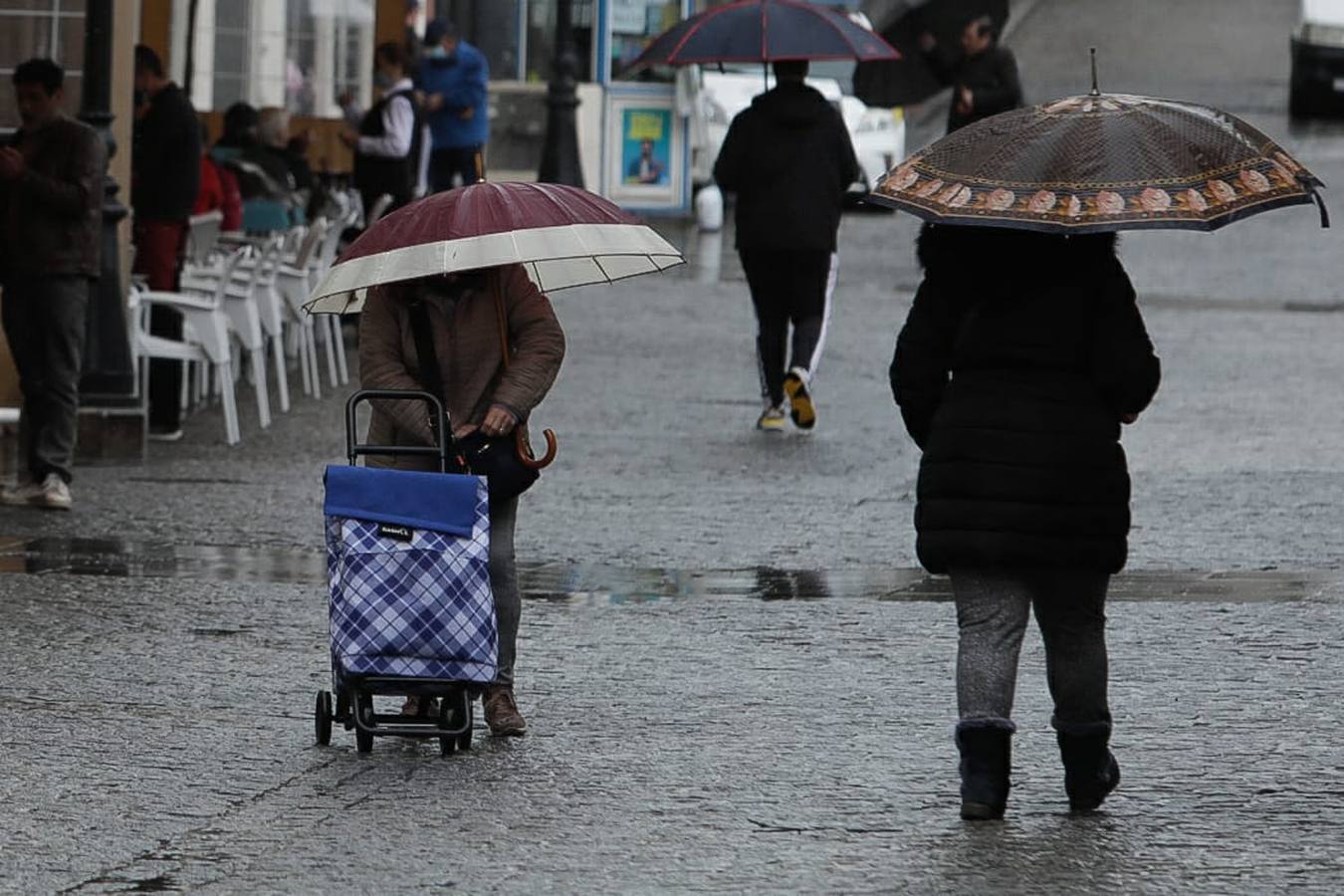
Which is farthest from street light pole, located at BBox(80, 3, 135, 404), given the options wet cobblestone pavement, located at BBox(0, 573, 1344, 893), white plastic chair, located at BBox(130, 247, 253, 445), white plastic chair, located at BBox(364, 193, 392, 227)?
white plastic chair, located at BBox(364, 193, 392, 227)

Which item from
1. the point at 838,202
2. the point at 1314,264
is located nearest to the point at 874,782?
the point at 838,202

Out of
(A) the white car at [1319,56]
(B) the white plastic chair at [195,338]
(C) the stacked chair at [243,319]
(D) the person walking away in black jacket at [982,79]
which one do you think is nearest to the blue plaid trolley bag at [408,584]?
(C) the stacked chair at [243,319]

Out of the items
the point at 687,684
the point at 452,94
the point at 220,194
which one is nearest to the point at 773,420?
the point at 220,194

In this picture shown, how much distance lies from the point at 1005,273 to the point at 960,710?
101cm

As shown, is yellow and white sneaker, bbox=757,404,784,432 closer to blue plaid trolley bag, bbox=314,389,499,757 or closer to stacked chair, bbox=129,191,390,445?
stacked chair, bbox=129,191,390,445

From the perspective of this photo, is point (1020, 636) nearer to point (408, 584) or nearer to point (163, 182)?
point (408, 584)

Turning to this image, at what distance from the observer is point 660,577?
986 cm

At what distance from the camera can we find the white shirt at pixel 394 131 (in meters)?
19.2

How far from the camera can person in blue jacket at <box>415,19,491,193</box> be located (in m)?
21.8

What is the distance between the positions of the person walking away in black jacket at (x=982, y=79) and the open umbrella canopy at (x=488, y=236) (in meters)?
9.62

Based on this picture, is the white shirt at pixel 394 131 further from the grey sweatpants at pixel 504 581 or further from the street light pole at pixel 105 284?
the grey sweatpants at pixel 504 581

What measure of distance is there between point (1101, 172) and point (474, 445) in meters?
1.95

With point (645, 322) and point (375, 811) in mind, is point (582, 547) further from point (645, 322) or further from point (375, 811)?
point (645, 322)

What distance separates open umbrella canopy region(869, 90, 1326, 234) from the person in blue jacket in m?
15.9
